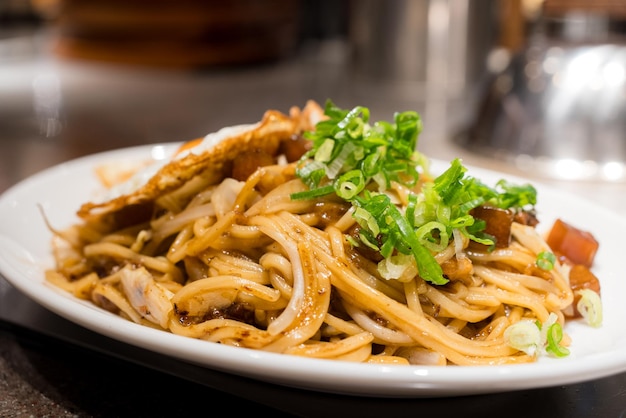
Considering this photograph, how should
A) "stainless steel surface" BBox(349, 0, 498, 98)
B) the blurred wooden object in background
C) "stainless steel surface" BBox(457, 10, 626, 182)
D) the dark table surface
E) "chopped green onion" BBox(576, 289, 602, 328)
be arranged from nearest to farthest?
1. the dark table surface
2. "chopped green onion" BBox(576, 289, 602, 328)
3. "stainless steel surface" BBox(457, 10, 626, 182)
4. "stainless steel surface" BBox(349, 0, 498, 98)
5. the blurred wooden object in background

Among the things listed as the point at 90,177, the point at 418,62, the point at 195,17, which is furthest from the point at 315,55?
the point at 90,177

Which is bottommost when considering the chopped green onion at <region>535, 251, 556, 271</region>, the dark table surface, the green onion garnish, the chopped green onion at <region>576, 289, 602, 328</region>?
the dark table surface

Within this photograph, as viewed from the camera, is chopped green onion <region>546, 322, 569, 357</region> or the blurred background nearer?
chopped green onion <region>546, 322, 569, 357</region>

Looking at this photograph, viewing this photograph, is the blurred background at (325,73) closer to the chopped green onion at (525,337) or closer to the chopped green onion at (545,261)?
the chopped green onion at (545,261)

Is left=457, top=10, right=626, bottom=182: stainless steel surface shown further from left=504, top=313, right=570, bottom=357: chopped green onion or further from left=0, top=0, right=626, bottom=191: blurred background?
left=504, top=313, right=570, bottom=357: chopped green onion

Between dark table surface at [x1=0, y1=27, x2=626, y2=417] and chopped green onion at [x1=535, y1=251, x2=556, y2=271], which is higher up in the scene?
chopped green onion at [x1=535, y1=251, x2=556, y2=271]

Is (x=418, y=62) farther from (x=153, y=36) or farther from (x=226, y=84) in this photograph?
(x=153, y=36)

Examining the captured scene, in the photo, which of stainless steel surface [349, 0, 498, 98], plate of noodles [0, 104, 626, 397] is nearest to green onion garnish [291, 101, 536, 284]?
plate of noodles [0, 104, 626, 397]

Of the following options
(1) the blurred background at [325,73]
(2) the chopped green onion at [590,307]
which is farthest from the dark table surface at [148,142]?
(2) the chopped green onion at [590,307]
